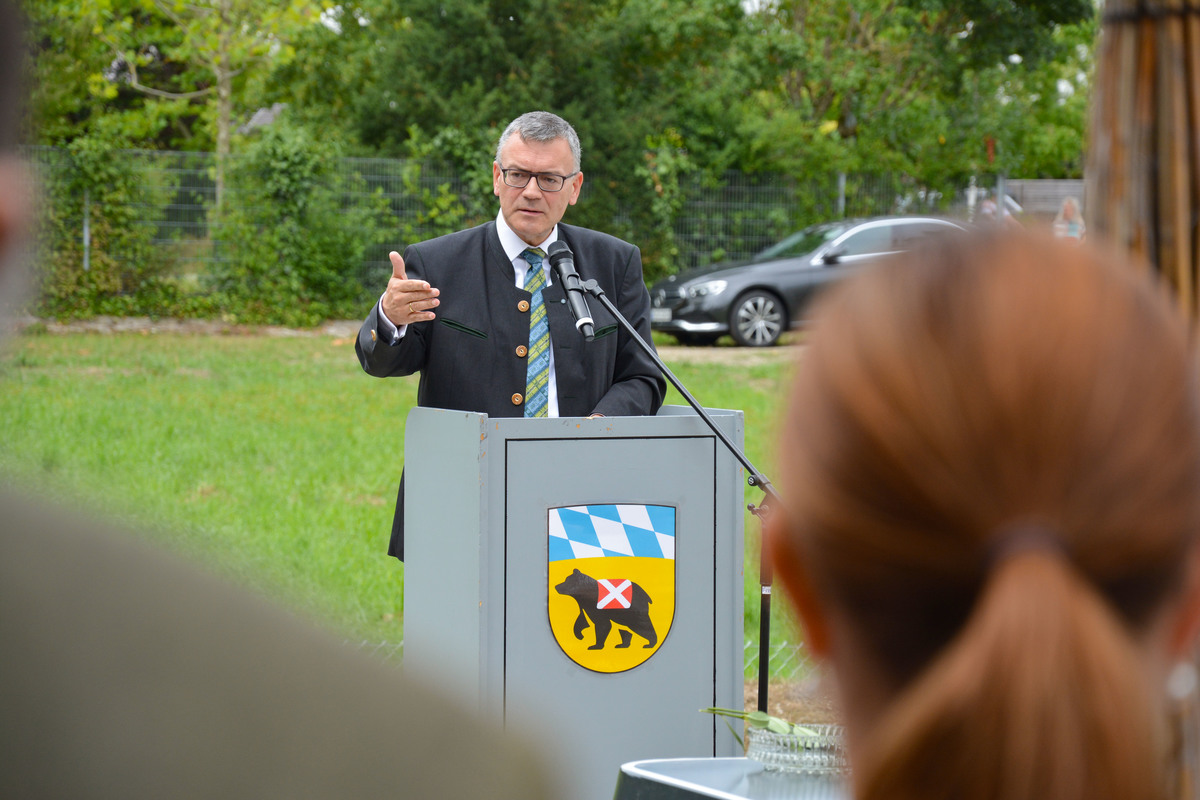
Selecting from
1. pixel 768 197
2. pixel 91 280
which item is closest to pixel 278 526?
pixel 91 280

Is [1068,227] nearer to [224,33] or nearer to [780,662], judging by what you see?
[780,662]

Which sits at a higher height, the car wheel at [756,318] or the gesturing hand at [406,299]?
the car wheel at [756,318]

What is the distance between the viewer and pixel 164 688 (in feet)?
1.87

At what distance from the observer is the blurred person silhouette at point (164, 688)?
534mm

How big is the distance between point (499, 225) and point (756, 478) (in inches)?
49.4

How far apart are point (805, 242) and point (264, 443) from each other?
906cm

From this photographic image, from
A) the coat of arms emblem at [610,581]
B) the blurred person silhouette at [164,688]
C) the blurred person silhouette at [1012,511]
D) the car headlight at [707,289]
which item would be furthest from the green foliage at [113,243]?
the blurred person silhouette at [164,688]

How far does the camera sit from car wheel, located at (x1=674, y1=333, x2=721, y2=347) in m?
15.2

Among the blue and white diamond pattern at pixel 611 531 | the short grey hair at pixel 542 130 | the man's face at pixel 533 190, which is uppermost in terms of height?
the short grey hair at pixel 542 130

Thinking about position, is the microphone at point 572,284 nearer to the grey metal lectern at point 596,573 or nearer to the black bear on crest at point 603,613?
the grey metal lectern at point 596,573

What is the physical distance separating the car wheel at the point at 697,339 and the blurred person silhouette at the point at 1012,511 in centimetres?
1428

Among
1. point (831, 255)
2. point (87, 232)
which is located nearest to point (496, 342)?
point (831, 255)

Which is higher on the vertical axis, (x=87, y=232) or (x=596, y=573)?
(x=87, y=232)

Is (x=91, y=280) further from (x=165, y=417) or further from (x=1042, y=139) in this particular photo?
(x=1042, y=139)
